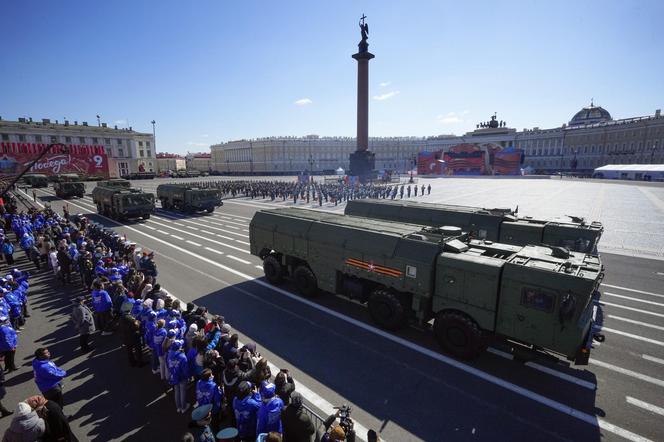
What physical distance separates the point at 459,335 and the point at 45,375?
355 inches

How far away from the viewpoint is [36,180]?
5953 centimetres

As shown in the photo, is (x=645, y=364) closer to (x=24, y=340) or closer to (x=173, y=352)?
(x=173, y=352)

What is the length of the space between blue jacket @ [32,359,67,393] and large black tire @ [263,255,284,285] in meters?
7.79

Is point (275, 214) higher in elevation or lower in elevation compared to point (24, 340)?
higher

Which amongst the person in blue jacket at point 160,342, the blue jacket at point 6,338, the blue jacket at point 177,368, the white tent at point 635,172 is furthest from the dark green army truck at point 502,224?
the white tent at point 635,172

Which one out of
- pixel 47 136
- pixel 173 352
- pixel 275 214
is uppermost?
pixel 47 136

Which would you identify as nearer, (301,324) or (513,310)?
(513,310)

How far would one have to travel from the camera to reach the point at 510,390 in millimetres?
7262

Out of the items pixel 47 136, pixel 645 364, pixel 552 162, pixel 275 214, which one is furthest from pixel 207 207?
pixel 552 162

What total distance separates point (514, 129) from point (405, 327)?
446ft

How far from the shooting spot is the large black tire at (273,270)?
13234 mm

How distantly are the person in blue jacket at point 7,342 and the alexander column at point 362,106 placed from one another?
182 feet

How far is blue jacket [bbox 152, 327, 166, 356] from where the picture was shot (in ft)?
23.1

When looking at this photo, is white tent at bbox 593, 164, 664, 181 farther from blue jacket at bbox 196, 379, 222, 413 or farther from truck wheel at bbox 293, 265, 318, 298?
blue jacket at bbox 196, 379, 222, 413
